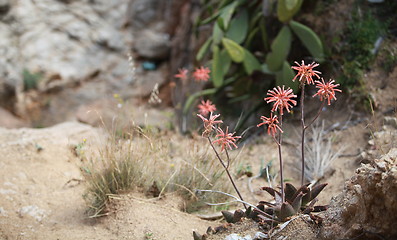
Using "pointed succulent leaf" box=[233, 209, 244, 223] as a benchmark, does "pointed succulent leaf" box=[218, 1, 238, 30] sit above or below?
above

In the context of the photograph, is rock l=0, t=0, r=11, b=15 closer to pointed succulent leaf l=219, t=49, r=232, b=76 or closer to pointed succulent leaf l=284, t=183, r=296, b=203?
pointed succulent leaf l=219, t=49, r=232, b=76

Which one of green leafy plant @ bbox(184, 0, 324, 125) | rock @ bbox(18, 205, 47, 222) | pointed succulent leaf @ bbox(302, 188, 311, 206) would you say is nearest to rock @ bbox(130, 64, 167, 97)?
green leafy plant @ bbox(184, 0, 324, 125)

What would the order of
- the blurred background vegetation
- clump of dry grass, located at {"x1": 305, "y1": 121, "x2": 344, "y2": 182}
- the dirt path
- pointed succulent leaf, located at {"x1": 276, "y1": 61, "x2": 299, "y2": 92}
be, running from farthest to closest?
the blurred background vegetation < pointed succulent leaf, located at {"x1": 276, "y1": 61, "x2": 299, "y2": 92} < clump of dry grass, located at {"x1": 305, "y1": 121, "x2": 344, "y2": 182} < the dirt path

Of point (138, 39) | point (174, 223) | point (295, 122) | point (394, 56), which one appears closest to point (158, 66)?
point (138, 39)

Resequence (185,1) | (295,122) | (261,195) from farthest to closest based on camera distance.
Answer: (185,1) → (295,122) → (261,195)

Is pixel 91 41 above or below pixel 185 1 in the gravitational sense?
below

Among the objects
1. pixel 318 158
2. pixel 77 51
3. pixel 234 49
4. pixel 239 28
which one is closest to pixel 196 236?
pixel 318 158

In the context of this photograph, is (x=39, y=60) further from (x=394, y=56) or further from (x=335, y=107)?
(x=394, y=56)
